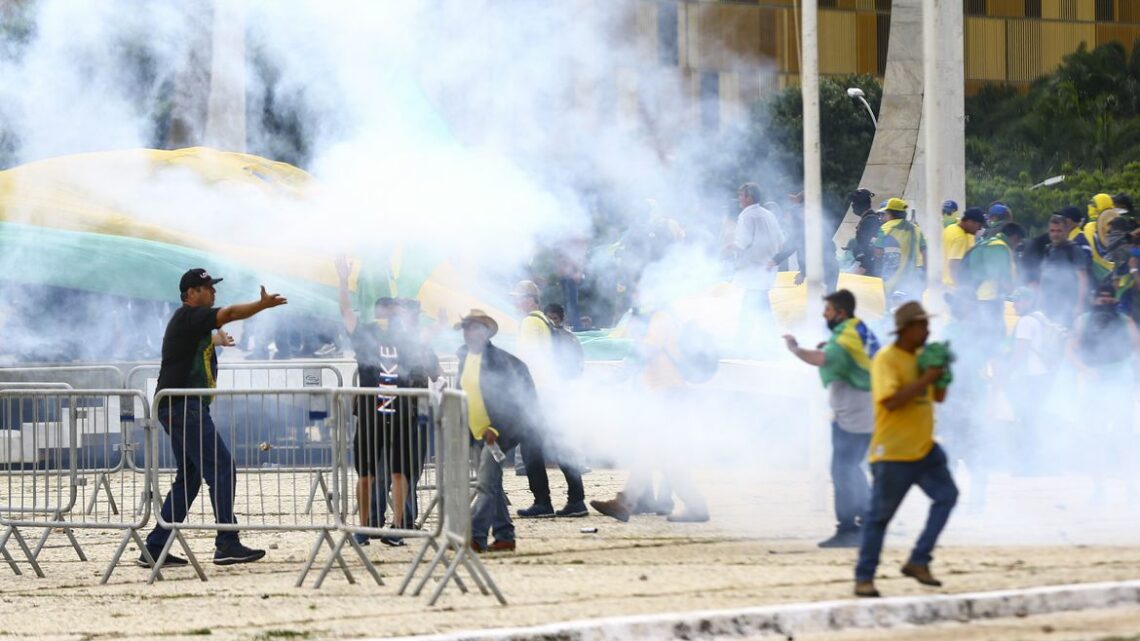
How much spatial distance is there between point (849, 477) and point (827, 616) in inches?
97.3

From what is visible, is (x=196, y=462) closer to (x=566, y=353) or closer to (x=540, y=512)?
(x=540, y=512)

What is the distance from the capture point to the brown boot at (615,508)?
1244 centimetres

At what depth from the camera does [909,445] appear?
8812mm

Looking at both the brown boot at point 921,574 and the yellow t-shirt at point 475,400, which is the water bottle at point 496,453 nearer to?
the yellow t-shirt at point 475,400

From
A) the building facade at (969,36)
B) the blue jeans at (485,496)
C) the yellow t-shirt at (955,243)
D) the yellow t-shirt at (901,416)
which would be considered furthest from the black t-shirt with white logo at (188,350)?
the building facade at (969,36)

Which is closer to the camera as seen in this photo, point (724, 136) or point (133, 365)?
point (133, 365)

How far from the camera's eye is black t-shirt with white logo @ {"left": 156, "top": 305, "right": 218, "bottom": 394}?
423 inches

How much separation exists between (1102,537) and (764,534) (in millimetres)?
2034

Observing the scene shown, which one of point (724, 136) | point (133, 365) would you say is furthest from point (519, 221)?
point (724, 136)

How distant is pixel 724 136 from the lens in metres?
28.3

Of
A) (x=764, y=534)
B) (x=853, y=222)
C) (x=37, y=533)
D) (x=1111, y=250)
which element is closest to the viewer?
(x=764, y=534)

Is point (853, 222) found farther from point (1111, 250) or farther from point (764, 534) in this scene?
point (764, 534)

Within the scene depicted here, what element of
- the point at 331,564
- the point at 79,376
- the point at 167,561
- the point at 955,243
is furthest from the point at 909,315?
the point at 79,376

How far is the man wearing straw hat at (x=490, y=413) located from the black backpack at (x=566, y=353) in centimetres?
181
